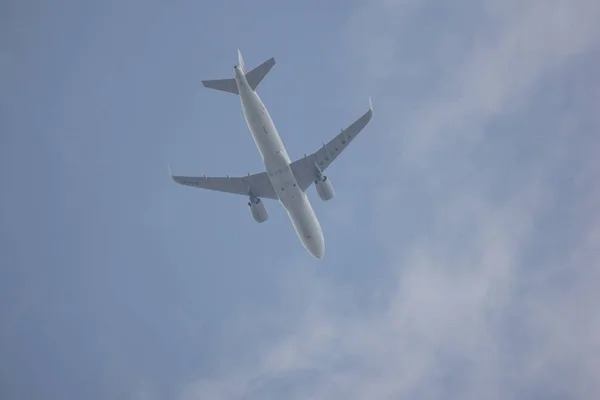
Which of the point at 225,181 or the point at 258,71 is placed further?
the point at 225,181

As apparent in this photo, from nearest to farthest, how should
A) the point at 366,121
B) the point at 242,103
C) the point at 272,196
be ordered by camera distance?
1. the point at 242,103
2. the point at 366,121
3. the point at 272,196

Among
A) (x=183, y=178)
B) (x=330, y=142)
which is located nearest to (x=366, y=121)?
(x=330, y=142)

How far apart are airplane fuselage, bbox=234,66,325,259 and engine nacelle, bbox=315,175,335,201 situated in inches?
59.6

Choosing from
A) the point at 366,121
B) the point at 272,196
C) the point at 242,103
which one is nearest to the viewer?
the point at 242,103

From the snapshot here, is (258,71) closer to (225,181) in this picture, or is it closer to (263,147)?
(263,147)

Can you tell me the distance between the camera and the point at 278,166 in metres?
58.1

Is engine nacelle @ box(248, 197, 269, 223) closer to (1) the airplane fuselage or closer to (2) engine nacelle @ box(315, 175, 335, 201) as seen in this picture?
(1) the airplane fuselage

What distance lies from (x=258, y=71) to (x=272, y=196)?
13045mm

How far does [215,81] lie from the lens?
5675cm

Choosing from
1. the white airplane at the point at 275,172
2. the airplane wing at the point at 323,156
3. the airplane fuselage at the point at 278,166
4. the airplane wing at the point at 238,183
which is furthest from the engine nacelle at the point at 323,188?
the airplane wing at the point at 238,183

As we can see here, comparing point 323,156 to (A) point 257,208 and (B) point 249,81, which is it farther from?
(B) point 249,81

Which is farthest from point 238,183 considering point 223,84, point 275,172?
point 223,84

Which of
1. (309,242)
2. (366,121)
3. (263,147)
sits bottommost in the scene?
(309,242)

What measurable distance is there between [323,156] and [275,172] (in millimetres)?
5446
